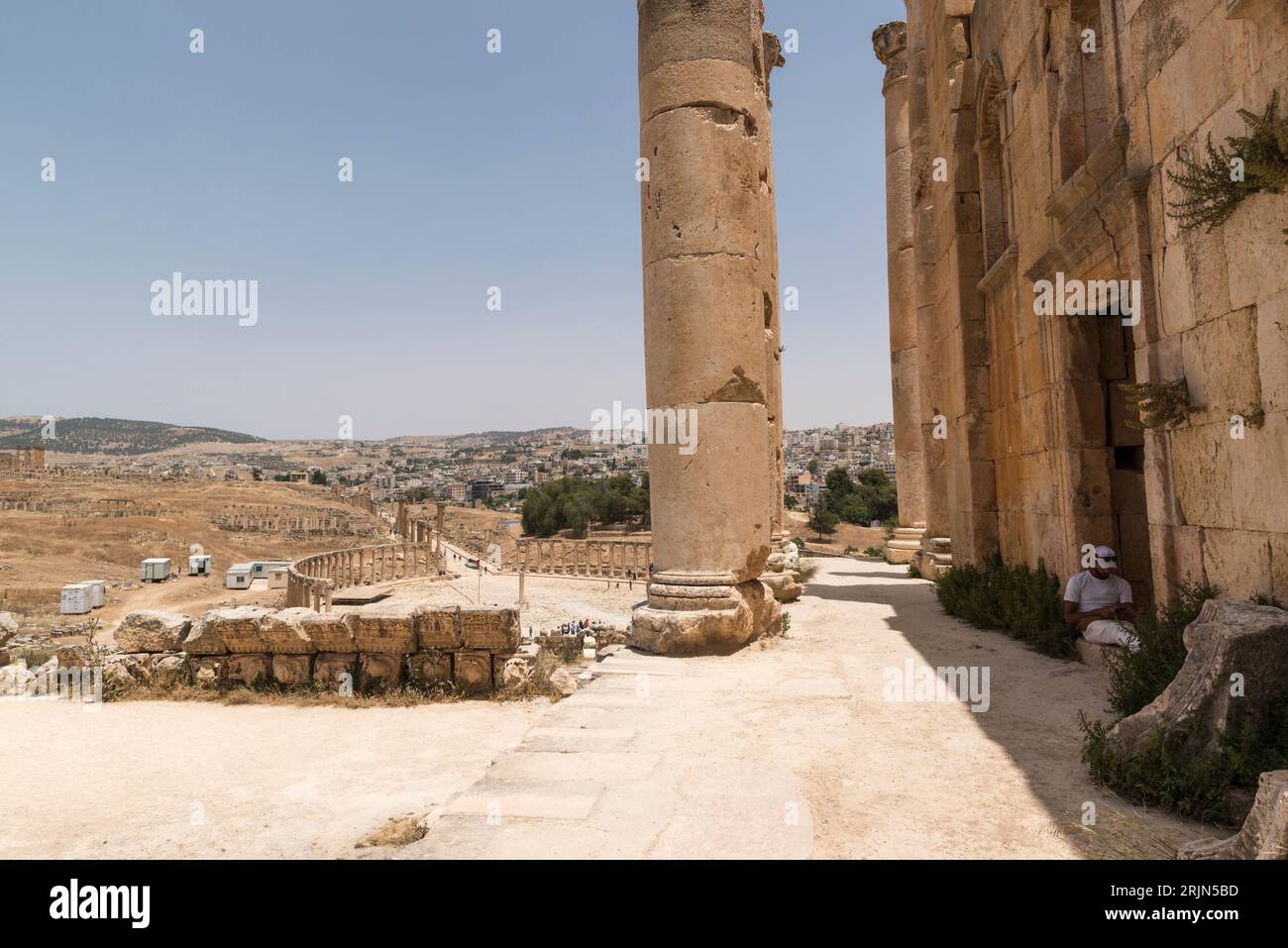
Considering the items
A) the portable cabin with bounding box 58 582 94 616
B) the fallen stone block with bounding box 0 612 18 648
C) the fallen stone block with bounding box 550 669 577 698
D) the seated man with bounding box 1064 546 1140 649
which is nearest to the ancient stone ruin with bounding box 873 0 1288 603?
the seated man with bounding box 1064 546 1140 649

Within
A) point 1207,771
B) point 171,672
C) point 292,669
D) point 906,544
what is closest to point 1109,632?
point 1207,771

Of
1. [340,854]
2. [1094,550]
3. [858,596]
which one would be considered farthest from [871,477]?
[340,854]

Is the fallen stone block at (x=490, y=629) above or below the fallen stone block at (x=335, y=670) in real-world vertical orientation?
above

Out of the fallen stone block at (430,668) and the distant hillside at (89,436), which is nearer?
the fallen stone block at (430,668)

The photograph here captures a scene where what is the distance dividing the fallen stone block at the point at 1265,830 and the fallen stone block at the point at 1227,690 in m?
0.94

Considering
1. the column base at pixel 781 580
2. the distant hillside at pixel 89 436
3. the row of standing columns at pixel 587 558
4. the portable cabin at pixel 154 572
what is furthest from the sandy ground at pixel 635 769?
the distant hillside at pixel 89 436

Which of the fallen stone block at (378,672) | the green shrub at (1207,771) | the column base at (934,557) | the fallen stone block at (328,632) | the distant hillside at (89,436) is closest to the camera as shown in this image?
the green shrub at (1207,771)

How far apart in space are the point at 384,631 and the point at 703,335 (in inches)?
192

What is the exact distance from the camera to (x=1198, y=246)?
527cm

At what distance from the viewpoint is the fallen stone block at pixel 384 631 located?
28.1ft

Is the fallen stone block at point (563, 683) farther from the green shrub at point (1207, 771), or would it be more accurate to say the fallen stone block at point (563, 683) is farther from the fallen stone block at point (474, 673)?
the green shrub at point (1207, 771)

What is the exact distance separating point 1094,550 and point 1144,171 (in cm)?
350

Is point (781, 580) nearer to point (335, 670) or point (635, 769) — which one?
point (335, 670)

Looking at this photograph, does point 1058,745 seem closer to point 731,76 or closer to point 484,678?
point 484,678
